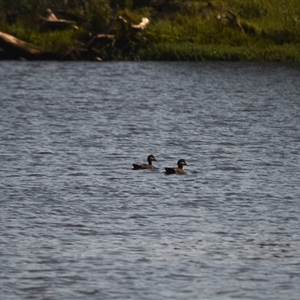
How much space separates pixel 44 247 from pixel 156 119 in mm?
17718

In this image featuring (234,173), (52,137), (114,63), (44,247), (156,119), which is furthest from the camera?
(114,63)

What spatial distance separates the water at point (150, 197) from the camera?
620 inches

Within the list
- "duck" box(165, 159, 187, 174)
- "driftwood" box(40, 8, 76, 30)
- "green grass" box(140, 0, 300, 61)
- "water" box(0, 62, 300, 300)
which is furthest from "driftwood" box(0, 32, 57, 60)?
"duck" box(165, 159, 187, 174)

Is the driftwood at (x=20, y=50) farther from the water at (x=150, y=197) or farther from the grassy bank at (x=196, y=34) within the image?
the water at (x=150, y=197)

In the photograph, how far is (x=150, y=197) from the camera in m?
21.5

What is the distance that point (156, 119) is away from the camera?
1374 inches

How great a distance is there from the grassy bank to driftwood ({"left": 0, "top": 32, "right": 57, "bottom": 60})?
0.44m

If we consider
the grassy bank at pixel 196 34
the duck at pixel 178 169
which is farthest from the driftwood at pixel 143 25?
the duck at pixel 178 169

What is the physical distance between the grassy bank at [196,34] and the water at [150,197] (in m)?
7.58

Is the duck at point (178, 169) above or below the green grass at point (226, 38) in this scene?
below

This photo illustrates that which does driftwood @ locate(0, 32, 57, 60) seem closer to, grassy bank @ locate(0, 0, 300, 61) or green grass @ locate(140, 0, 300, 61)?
grassy bank @ locate(0, 0, 300, 61)

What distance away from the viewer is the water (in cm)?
1576

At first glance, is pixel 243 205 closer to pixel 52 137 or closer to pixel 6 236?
pixel 6 236

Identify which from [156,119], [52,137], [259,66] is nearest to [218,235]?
[52,137]
